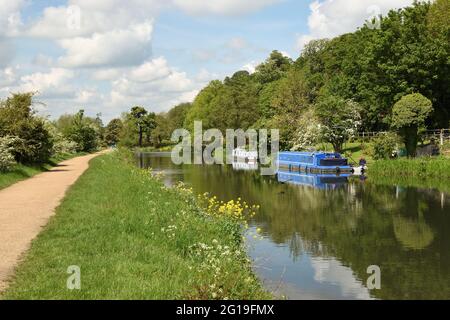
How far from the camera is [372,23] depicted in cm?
Answer: 6544

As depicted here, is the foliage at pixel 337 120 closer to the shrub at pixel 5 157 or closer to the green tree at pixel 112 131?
the shrub at pixel 5 157

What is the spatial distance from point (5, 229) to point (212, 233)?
5.57 metres

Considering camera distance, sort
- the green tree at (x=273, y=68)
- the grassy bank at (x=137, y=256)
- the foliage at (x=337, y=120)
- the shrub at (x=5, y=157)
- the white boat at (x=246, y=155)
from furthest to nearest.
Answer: the green tree at (x=273, y=68)
the white boat at (x=246, y=155)
the foliage at (x=337, y=120)
the shrub at (x=5, y=157)
the grassy bank at (x=137, y=256)

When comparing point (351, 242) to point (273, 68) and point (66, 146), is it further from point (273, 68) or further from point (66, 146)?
point (273, 68)

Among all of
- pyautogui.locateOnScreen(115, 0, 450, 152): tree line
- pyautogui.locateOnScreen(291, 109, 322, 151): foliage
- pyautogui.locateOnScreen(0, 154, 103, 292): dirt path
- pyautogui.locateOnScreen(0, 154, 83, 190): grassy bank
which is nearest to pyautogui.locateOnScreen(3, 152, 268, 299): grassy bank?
pyautogui.locateOnScreen(0, 154, 103, 292): dirt path

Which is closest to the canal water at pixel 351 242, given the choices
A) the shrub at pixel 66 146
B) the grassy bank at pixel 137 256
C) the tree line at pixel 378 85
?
the grassy bank at pixel 137 256

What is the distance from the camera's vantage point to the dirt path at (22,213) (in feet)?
36.7

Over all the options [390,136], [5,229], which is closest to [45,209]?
[5,229]

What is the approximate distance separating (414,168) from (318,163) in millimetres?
9556

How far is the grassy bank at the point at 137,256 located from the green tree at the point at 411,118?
34.8 meters

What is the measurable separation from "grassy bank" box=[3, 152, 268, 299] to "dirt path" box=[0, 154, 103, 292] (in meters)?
0.30

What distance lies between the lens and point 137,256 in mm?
11102

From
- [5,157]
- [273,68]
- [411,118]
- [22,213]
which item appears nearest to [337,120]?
[411,118]

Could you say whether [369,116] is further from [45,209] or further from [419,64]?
[45,209]
